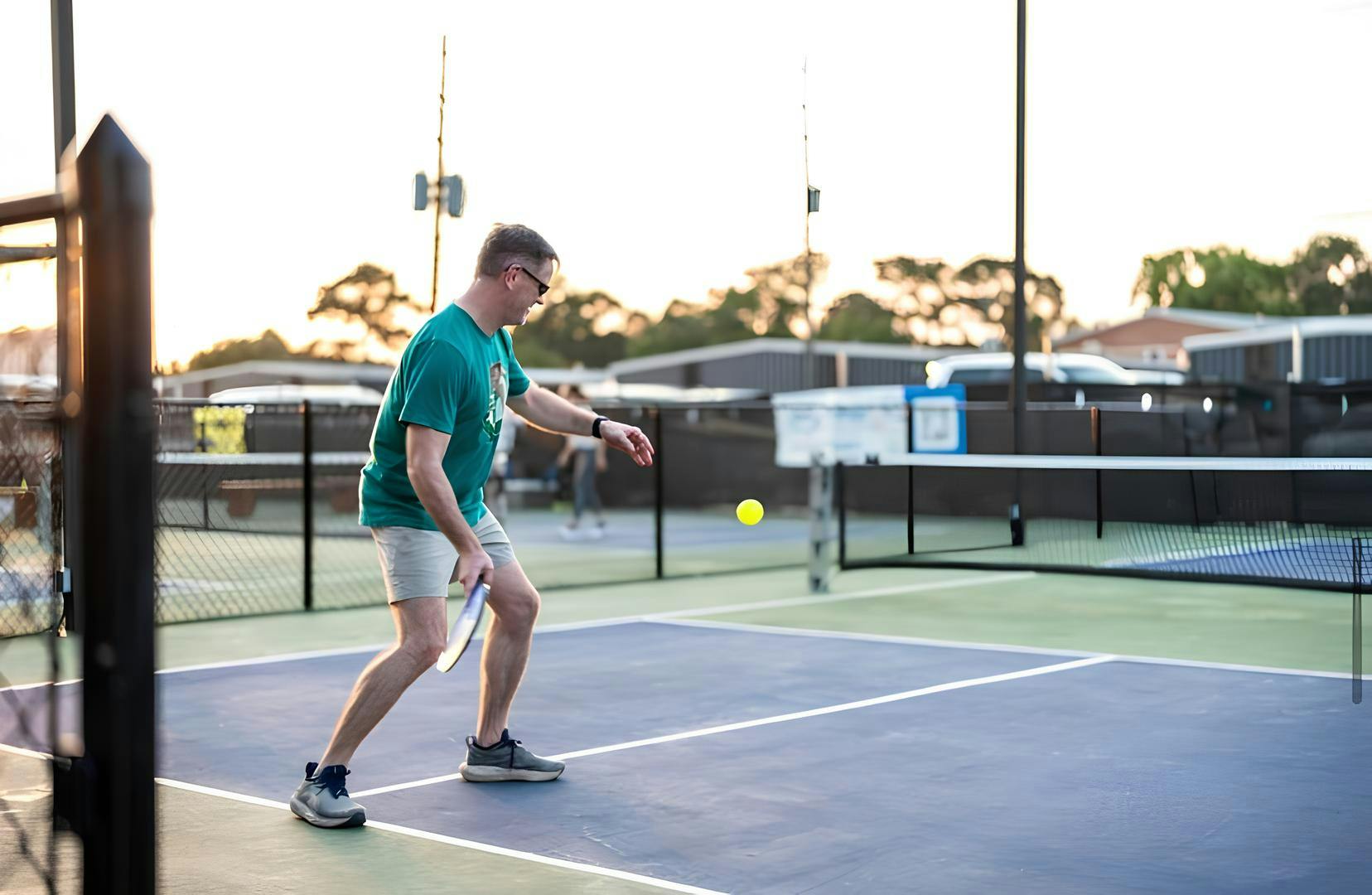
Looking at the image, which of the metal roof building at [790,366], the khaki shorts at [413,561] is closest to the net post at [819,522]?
the khaki shorts at [413,561]

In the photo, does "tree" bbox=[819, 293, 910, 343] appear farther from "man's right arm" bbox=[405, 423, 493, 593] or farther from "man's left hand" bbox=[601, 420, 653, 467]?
"man's right arm" bbox=[405, 423, 493, 593]

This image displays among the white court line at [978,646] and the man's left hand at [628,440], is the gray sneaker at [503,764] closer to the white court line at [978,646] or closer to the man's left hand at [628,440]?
the man's left hand at [628,440]

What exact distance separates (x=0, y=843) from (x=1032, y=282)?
253ft

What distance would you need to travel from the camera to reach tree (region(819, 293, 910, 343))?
8038 cm

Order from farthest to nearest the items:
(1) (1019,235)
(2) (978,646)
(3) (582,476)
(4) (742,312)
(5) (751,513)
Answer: (4) (742,312)
(3) (582,476)
(1) (1019,235)
(5) (751,513)
(2) (978,646)

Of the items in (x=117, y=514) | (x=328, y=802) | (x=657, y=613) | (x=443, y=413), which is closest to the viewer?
(x=117, y=514)

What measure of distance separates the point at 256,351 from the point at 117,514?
223 ft

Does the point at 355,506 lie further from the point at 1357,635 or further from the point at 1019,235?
the point at 1357,635

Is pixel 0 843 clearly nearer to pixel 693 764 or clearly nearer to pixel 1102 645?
pixel 693 764

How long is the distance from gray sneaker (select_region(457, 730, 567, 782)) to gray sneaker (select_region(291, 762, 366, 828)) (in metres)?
0.66

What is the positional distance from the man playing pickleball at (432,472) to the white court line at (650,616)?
236 cm

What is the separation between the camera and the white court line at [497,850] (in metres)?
4.92

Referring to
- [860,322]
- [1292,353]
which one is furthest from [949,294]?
[1292,353]

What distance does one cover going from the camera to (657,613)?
39.9 feet
